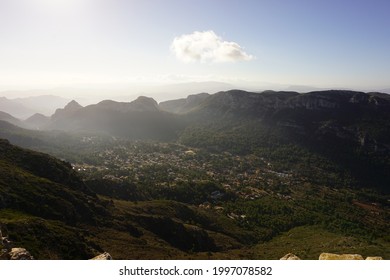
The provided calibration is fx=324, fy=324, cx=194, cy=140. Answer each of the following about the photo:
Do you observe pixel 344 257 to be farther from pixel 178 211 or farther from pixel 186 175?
pixel 186 175

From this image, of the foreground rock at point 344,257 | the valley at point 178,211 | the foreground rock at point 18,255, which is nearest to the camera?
the foreground rock at point 344,257

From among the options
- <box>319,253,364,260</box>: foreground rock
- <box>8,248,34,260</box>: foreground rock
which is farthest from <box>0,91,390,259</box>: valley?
<box>319,253,364,260</box>: foreground rock

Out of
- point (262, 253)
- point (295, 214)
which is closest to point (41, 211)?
point (262, 253)

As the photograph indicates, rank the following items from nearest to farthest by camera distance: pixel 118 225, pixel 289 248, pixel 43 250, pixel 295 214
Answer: pixel 43 250 < pixel 118 225 < pixel 289 248 < pixel 295 214

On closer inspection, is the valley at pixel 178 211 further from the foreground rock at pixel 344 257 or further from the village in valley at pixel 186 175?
the foreground rock at pixel 344 257

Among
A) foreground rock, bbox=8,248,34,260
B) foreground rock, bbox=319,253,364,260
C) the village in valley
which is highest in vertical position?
foreground rock, bbox=319,253,364,260

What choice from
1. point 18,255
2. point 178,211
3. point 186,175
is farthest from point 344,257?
point 186,175

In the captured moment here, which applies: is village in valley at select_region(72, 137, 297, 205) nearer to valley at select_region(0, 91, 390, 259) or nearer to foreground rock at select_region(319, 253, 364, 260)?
valley at select_region(0, 91, 390, 259)

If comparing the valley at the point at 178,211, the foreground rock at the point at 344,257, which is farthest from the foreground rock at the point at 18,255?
the foreground rock at the point at 344,257

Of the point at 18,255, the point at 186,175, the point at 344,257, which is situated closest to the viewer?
the point at 344,257

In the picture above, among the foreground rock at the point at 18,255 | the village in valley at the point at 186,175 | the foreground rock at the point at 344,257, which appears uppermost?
the foreground rock at the point at 344,257

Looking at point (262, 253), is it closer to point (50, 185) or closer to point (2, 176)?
point (50, 185)
